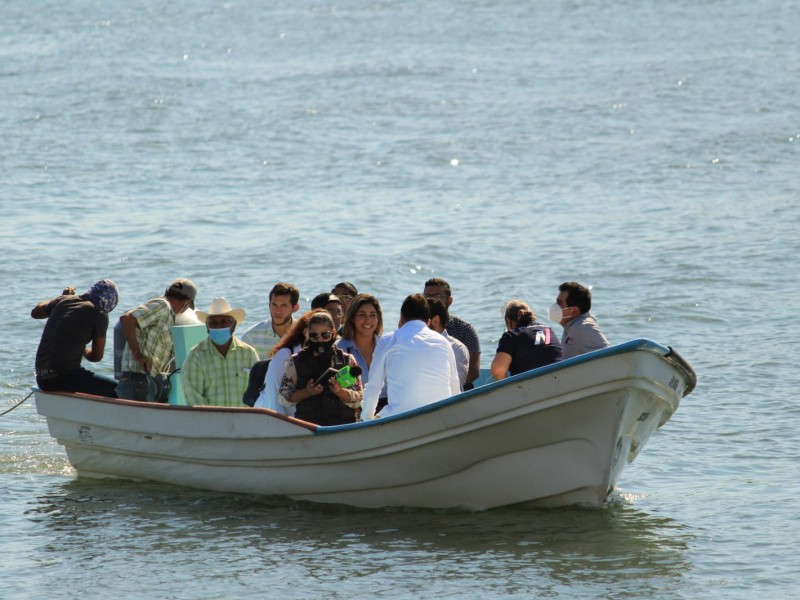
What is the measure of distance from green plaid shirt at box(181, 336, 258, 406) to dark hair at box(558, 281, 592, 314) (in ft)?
8.11

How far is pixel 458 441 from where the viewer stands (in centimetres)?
908

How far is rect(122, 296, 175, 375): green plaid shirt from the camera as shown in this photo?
402 inches

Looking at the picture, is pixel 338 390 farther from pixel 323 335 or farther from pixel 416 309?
pixel 416 309

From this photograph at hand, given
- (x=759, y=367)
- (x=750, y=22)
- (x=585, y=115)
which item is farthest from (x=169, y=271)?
(x=750, y=22)

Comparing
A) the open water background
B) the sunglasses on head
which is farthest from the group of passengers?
the open water background

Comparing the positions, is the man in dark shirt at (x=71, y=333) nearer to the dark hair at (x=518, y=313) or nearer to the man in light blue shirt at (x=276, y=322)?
the man in light blue shirt at (x=276, y=322)

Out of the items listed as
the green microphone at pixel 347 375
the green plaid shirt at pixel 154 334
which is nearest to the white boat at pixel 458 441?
the green microphone at pixel 347 375

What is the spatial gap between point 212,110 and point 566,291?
2525 cm

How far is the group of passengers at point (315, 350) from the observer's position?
9.01 m

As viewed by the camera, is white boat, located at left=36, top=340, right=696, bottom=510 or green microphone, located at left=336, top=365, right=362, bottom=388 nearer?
white boat, located at left=36, top=340, right=696, bottom=510

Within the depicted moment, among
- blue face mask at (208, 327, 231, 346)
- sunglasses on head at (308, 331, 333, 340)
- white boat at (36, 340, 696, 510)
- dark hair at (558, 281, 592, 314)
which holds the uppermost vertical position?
dark hair at (558, 281, 592, 314)

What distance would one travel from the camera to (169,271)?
843 inches

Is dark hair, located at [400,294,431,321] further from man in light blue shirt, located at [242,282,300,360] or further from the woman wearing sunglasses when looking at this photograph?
man in light blue shirt, located at [242,282,300,360]

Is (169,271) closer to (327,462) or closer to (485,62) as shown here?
(327,462)
